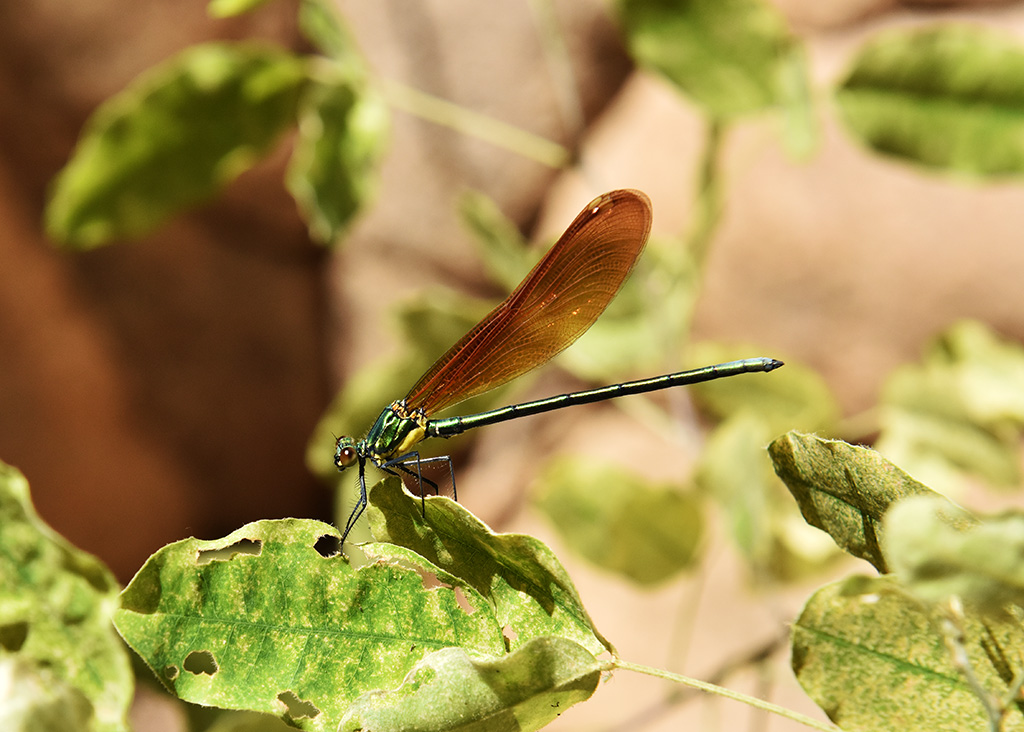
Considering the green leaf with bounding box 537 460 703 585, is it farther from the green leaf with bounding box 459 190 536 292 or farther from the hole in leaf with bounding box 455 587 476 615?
the hole in leaf with bounding box 455 587 476 615

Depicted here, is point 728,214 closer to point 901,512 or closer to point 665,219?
point 665,219

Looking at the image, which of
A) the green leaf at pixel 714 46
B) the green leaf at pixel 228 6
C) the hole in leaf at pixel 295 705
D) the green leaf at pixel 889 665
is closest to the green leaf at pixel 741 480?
the green leaf at pixel 714 46

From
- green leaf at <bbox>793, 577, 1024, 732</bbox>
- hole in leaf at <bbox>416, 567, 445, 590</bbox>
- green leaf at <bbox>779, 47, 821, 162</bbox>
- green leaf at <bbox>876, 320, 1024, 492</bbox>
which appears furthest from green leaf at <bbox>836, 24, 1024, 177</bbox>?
hole in leaf at <bbox>416, 567, 445, 590</bbox>

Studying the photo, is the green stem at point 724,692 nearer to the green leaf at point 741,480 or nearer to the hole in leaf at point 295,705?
the hole in leaf at point 295,705

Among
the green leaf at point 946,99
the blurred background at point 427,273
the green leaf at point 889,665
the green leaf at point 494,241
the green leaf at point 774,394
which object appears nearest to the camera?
the green leaf at point 889,665

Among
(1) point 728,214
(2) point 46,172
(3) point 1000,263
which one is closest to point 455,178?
(1) point 728,214

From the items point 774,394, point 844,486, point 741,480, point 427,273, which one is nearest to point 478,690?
point 844,486
